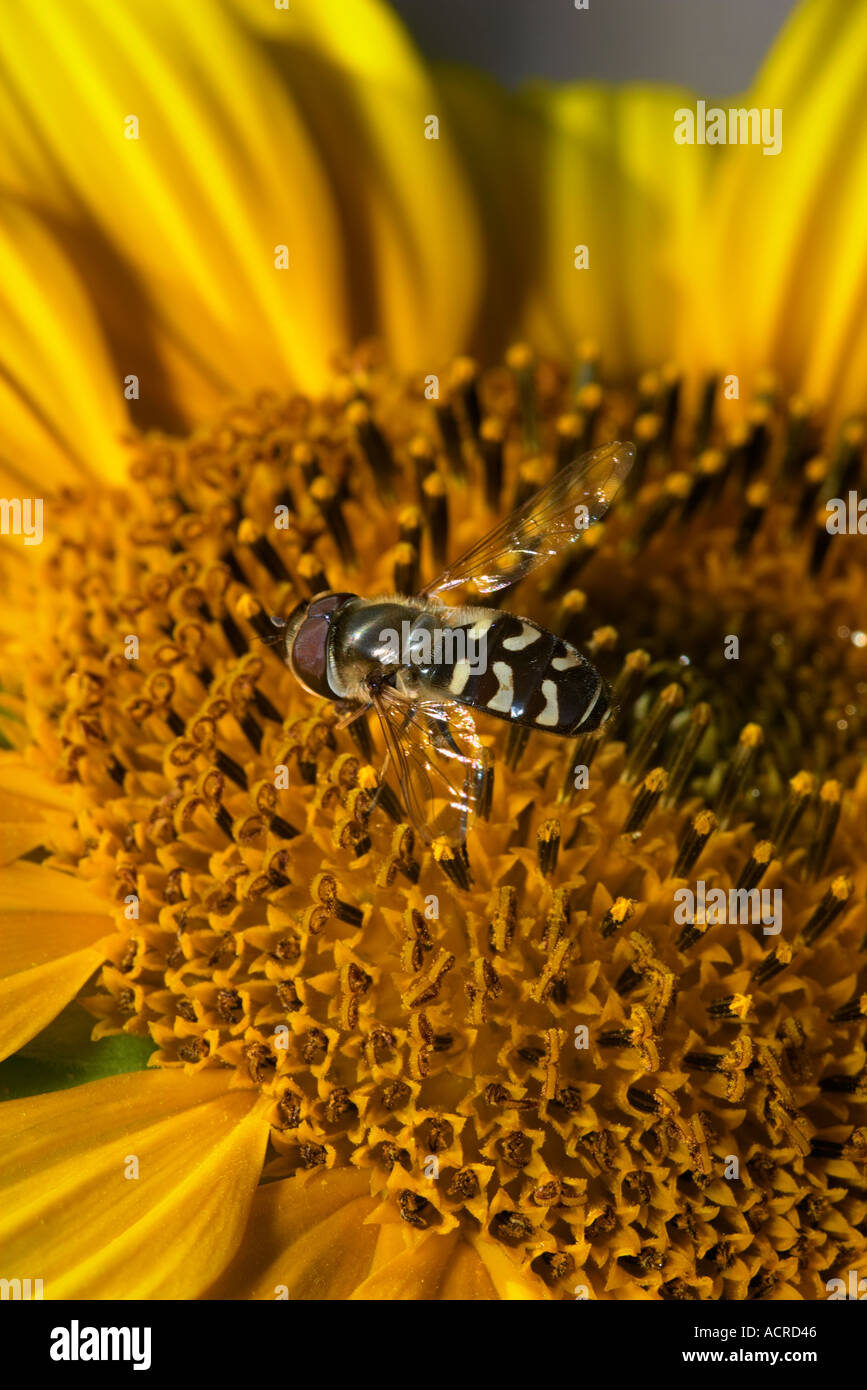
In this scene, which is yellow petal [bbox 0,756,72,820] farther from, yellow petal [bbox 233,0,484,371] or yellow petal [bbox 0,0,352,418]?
yellow petal [bbox 233,0,484,371]

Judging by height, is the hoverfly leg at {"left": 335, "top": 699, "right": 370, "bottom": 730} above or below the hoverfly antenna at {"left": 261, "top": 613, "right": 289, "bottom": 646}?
below

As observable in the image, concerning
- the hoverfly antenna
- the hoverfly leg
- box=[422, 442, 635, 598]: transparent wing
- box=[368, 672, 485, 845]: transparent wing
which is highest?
box=[422, 442, 635, 598]: transparent wing

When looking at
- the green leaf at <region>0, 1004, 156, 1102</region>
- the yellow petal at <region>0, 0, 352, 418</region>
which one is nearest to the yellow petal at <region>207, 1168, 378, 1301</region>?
the green leaf at <region>0, 1004, 156, 1102</region>

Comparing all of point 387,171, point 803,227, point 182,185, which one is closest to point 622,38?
point 803,227

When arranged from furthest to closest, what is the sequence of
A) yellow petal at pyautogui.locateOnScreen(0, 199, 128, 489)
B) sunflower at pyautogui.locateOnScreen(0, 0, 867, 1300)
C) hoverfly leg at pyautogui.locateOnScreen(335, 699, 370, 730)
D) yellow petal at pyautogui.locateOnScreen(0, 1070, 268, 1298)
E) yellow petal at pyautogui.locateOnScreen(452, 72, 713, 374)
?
yellow petal at pyautogui.locateOnScreen(452, 72, 713, 374), yellow petal at pyautogui.locateOnScreen(0, 199, 128, 489), hoverfly leg at pyautogui.locateOnScreen(335, 699, 370, 730), sunflower at pyautogui.locateOnScreen(0, 0, 867, 1300), yellow petal at pyautogui.locateOnScreen(0, 1070, 268, 1298)

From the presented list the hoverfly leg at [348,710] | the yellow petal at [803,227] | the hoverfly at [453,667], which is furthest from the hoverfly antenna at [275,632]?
the yellow petal at [803,227]

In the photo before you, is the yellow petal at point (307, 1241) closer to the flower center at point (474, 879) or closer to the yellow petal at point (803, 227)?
the flower center at point (474, 879)
